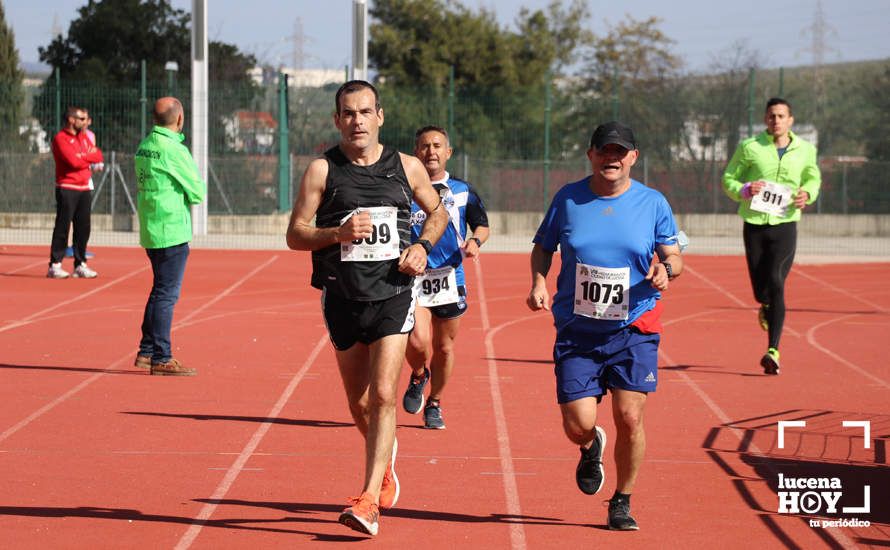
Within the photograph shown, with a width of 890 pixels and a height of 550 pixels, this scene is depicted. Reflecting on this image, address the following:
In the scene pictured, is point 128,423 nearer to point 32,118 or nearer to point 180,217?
point 180,217

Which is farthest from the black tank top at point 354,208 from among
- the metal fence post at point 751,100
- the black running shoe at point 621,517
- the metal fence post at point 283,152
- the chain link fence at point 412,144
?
the metal fence post at point 751,100

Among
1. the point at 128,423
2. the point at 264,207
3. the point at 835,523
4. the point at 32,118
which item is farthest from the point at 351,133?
the point at 32,118

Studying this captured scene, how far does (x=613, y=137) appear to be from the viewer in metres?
6.35

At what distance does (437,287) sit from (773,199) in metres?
3.74

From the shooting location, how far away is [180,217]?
10.8 metres

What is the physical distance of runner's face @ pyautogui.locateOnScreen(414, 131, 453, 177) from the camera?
345 inches

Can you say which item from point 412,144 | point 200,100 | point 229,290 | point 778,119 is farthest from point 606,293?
point 412,144

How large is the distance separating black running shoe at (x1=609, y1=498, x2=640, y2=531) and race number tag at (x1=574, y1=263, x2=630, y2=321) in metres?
0.85

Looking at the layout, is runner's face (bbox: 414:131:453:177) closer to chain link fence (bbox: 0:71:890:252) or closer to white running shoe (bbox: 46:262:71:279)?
white running shoe (bbox: 46:262:71:279)

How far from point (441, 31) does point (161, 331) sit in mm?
36493

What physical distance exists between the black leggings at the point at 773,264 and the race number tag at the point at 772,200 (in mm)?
136

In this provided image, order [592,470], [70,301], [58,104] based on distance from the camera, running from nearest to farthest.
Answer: [592,470] → [70,301] → [58,104]

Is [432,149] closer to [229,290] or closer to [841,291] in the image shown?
[229,290]

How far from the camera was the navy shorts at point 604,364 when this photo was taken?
636 cm
